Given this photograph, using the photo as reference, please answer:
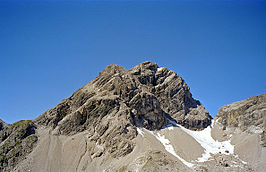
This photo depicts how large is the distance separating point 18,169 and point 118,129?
3802cm

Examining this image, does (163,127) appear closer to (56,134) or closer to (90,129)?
(90,129)

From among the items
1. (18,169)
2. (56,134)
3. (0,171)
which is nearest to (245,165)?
(56,134)

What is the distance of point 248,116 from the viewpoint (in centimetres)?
10344

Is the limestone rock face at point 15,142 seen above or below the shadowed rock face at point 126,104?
below

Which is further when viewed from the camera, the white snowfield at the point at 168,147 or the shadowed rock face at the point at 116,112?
the shadowed rock face at the point at 116,112

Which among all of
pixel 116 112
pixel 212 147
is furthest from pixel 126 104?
pixel 212 147

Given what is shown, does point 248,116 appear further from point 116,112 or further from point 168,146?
point 116,112

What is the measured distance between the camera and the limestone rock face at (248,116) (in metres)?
95.5

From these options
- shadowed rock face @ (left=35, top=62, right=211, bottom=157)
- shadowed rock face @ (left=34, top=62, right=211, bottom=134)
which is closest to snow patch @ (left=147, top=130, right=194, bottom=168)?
shadowed rock face @ (left=35, top=62, right=211, bottom=157)

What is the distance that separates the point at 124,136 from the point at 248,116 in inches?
2627

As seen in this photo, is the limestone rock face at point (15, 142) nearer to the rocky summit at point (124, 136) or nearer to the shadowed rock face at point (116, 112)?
the rocky summit at point (124, 136)

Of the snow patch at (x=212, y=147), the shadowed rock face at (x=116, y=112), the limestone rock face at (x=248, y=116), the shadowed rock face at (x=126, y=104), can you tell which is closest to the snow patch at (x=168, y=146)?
the shadowed rock face at (x=116, y=112)

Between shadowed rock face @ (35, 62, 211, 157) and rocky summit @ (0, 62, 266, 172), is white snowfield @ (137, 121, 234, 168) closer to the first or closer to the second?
rocky summit @ (0, 62, 266, 172)

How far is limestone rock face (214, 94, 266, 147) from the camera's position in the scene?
95.5 metres
